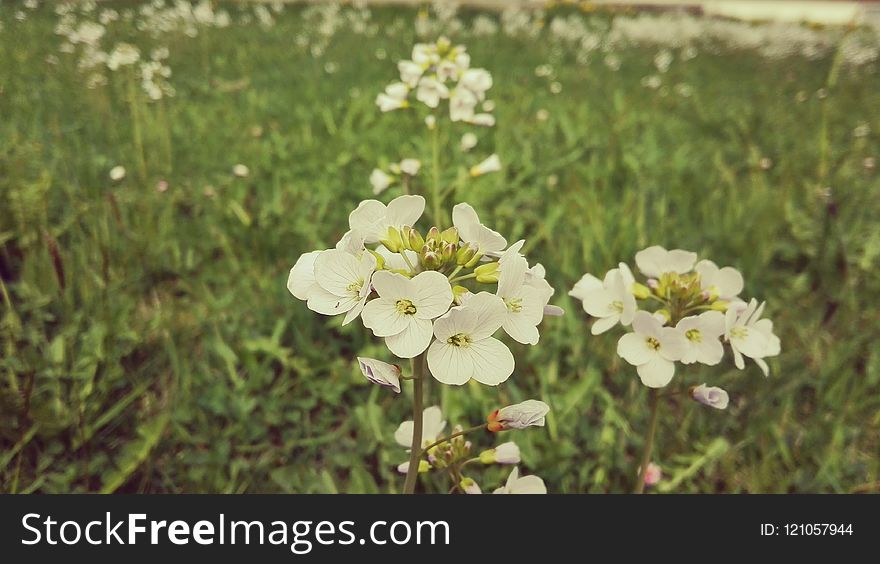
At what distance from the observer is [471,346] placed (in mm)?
890

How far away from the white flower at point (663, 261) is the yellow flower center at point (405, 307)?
61 centimetres

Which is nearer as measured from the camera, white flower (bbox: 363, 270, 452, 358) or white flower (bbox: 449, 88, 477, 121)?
white flower (bbox: 363, 270, 452, 358)

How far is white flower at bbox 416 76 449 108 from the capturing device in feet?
6.66

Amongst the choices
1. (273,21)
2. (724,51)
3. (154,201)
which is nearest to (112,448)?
(154,201)

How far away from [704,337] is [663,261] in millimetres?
211

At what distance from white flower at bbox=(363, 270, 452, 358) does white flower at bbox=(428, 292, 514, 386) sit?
1.0 inches

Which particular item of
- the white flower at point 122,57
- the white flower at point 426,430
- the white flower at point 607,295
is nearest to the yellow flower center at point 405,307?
the white flower at point 426,430

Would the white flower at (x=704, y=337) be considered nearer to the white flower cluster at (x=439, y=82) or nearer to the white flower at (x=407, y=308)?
the white flower at (x=407, y=308)

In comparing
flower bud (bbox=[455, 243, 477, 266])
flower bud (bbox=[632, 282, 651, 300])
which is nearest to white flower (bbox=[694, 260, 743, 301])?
flower bud (bbox=[632, 282, 651, 300])

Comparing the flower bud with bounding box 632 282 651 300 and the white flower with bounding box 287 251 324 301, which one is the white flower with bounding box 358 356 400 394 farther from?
the flower bud with bounding box 632 282 651 300

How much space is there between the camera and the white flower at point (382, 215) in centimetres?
97

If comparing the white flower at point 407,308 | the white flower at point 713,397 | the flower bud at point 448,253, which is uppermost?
the flower bud at point 448,253

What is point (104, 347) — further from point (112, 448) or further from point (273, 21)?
point (273, 21)

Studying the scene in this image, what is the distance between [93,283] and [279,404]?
837 mm
